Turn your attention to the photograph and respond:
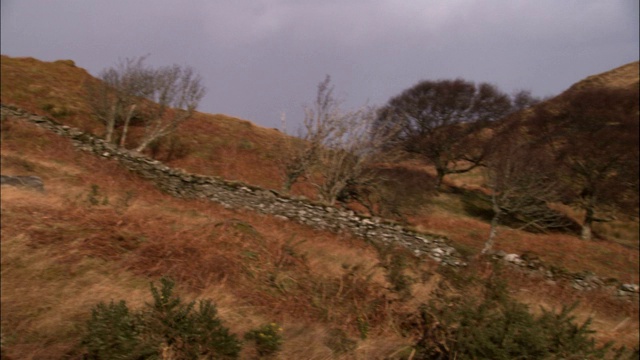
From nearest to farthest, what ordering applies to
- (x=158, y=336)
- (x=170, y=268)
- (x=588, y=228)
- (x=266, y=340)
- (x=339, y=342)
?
(x=158, y=336)
(x=266, y=340)
(x=339, y=342)
(x=170, y=268)
(x=588, y=228)

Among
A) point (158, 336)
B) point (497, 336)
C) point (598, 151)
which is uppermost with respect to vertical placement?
point (598, 151)

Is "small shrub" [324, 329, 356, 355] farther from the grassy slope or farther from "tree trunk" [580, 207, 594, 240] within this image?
"tree trunk" [580, 207, 594, 240]

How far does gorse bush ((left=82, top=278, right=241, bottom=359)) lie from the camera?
3004mm

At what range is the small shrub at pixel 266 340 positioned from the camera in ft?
12.2

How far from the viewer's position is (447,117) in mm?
32719

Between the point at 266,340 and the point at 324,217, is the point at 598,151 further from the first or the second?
the point at 266,340

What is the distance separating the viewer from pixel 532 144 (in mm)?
27609

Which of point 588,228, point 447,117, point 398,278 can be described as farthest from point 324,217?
point 447,117

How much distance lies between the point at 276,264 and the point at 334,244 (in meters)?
3.67

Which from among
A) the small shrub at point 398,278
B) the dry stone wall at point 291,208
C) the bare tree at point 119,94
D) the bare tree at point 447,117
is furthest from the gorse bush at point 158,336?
the bare tree at point 447,117

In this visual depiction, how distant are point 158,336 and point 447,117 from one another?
33265 mm

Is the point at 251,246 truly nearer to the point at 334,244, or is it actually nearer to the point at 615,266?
the point at 334,244

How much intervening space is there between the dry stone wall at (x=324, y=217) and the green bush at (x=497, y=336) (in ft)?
21.3

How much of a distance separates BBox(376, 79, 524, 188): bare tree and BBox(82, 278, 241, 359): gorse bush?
29258mm
